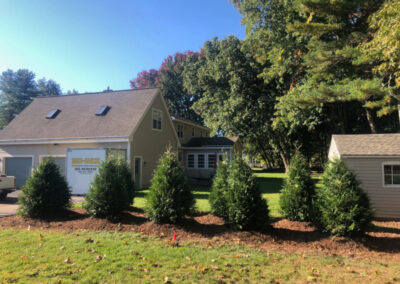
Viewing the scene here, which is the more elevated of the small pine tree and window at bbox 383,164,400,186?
window at bbox 383,164,400,186

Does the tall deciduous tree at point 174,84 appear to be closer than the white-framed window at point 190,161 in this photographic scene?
No

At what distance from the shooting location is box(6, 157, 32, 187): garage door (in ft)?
56.3

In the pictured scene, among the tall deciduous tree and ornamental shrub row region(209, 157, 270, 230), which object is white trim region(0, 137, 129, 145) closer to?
ornamental shrub row region(209, 157, 270, 230)

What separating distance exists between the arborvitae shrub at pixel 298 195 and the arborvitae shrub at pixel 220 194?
6.25 ft

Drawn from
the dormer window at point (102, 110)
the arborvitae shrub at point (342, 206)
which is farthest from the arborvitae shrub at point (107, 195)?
the dormer window at point (102, 110)

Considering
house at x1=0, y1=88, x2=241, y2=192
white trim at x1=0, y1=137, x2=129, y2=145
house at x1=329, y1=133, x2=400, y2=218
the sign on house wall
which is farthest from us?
house at x1=0, y1=88, x2=241, y2=192

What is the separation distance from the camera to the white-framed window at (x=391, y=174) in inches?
371

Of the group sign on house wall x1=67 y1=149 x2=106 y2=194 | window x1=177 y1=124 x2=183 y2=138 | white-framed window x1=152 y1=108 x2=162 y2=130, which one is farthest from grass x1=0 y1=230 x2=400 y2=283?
window x1=177 y1=124 x2=183 y2=138

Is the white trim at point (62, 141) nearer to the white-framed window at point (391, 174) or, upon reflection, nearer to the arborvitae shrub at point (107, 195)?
the arborvitae shrub at point (107, 195)

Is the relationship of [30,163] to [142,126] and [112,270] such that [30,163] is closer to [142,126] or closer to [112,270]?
[142,126]

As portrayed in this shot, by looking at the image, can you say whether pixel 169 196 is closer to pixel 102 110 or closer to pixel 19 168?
pixel 102 110

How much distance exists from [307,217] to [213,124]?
16791 millimetres

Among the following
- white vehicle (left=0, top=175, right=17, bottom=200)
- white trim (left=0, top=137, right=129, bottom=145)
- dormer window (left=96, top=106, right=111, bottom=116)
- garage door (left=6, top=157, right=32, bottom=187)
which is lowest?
white vehicle (left=0, top=175, right=17, bottom=200)

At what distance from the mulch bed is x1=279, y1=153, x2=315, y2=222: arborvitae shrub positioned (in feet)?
0.88
